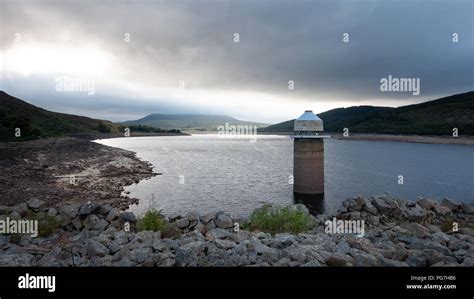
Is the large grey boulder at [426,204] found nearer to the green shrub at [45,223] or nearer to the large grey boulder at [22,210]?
the green shrub at [45,223]

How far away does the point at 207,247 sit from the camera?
8977 mm

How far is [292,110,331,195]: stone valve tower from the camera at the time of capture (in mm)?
33125

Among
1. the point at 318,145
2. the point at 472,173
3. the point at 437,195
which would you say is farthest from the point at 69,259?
the point at 472,173

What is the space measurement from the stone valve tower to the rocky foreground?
17.4 m

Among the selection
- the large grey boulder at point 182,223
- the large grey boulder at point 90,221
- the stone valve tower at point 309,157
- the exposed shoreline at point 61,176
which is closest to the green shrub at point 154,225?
the large grey boulder at point 182,223

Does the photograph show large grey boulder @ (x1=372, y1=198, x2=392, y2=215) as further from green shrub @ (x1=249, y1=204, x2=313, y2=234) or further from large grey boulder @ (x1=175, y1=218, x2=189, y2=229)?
large grey boulder @ (x1=175, y1=218, x2=189, y2=229)

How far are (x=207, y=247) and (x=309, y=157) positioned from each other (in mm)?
25469

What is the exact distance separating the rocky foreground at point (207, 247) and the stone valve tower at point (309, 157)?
17.4m

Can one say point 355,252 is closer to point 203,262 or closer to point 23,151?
point 203,262

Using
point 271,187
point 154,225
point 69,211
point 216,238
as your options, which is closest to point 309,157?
point 271,187

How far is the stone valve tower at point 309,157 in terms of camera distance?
33.1 metres
